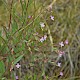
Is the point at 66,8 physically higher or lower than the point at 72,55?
higher

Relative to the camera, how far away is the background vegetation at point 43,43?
129 centimetres

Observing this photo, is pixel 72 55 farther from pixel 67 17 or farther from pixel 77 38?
pixel 67 17

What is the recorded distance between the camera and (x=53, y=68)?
2059 mm

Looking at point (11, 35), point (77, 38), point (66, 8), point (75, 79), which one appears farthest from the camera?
point (66, 8)

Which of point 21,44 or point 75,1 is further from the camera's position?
point 75,1

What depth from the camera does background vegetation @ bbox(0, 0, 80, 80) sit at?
4.24 ft

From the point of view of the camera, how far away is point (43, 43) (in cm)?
137

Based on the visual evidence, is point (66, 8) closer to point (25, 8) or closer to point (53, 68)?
point (53, 68)

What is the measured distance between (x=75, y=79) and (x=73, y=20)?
54cm

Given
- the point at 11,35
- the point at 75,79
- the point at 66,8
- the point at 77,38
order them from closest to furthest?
the point at 11,35
the point at 75,79
the point at 77,38
the point at 66,8

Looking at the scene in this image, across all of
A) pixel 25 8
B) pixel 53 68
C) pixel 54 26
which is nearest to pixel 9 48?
pixel 25 8

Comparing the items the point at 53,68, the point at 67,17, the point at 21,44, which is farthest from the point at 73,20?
the point at 21,44

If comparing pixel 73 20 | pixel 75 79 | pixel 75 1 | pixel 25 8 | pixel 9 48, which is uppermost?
pixel 75 1

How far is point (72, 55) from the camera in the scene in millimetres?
2137
